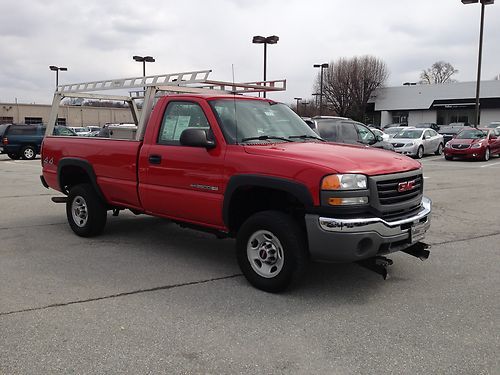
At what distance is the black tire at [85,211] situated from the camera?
662cm

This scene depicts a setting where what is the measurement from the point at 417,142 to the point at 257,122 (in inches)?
759

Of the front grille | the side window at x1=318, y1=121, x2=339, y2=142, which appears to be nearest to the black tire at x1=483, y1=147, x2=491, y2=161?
the side window at x1=318, y1=121, x2=339, y2=142

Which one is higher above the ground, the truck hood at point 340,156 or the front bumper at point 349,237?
the truck hood at point 340,156

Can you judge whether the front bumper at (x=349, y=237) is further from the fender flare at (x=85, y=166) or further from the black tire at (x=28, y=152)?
the black tire at (x=28, y=152)

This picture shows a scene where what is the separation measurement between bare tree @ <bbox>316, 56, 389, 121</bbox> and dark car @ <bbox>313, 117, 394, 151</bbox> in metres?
51.1

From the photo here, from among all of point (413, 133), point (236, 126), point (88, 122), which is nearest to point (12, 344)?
point (236, 126)

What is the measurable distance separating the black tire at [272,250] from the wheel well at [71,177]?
3084 mm

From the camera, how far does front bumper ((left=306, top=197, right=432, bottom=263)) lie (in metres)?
4.16

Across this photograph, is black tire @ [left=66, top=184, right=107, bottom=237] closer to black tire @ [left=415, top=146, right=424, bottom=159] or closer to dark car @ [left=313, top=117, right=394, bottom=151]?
dark car @ [left=313, top=117, right=394, bottom=151]

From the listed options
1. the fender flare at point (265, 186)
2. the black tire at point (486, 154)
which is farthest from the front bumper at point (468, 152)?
the fender flare at point (265, 186)

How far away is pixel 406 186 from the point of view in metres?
4.68

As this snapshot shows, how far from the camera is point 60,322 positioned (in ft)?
12.9

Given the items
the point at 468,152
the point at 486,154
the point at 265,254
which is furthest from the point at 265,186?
the point at 486,154

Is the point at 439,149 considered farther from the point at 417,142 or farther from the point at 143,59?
the point at 143,59
